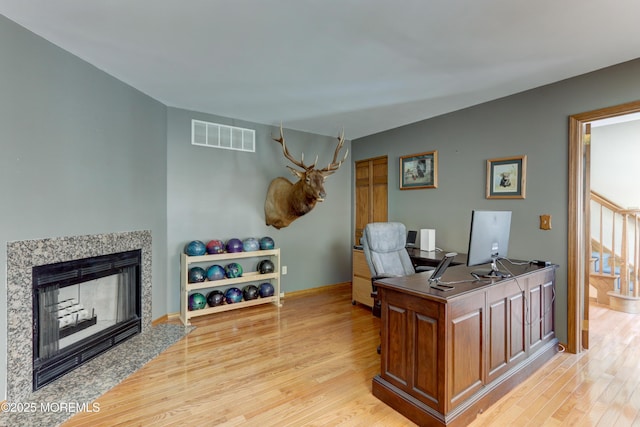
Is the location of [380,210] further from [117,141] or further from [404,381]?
[117,141]

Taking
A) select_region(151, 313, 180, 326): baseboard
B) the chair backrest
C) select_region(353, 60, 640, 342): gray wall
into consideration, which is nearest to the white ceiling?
select_region(353, 60, 640, 342): gray wall

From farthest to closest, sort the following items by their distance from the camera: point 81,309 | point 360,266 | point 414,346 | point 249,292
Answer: point 360,266 → point 249,292 → point 81,309 → point 414,346

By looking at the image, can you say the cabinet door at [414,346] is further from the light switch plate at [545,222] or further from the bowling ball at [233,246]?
the bowling ball at [233,246]

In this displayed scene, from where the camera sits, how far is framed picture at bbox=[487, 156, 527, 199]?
314 centimetres

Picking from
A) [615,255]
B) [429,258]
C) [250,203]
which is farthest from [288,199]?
[615,255]

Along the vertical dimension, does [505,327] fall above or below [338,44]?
below

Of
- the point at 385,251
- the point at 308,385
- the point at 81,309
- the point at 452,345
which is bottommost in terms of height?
the point at 308,385

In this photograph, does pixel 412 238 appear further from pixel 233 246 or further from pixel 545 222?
pixel 233 246

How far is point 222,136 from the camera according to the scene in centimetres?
405

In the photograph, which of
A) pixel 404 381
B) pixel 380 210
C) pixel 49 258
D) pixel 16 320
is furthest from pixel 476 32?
pixel 16 320

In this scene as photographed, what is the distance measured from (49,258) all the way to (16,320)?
1.52ft

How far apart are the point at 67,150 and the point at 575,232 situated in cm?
455

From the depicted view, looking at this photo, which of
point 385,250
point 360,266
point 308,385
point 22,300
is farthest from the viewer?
point 360,266

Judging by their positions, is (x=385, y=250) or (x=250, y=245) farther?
(x=250, y=245)
